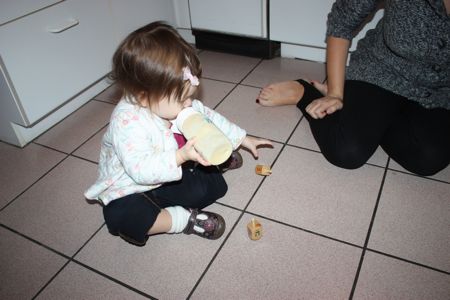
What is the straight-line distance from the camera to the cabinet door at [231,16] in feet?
5.49

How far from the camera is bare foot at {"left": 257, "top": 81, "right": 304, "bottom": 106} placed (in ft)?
4.66

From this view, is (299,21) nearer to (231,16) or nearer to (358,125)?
(231,16)

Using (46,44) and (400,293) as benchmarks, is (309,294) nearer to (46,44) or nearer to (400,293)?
(400,293)

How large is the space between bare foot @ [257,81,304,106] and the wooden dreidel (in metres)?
0.61

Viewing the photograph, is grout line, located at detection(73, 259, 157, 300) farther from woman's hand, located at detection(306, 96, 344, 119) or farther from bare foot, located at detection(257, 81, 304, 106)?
bare foot, located at detection(257, 81, 304, 106)

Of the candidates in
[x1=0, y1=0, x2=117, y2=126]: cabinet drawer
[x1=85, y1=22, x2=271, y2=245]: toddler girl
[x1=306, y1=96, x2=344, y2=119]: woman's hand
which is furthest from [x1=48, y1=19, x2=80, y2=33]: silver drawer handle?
[x1=306, y1=96, x2=344, y2=119]: woman's hand

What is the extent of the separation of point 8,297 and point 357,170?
3.31ft

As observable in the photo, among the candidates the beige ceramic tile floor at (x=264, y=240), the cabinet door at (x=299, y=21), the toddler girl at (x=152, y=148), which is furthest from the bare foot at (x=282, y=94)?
the toddler girl at (x=152, y=148)

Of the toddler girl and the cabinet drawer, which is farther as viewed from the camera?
the cabinet drawer

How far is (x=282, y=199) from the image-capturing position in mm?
1081

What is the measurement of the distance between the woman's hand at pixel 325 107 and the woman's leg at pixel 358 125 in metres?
0.01

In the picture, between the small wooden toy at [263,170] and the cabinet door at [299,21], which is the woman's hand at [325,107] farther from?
the cabinet door at [299,21]

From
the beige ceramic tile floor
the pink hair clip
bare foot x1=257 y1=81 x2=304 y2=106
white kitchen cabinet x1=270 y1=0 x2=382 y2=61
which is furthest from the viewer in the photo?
white kitchen cabinet x1=270 y1=0 x2=382 y2=61

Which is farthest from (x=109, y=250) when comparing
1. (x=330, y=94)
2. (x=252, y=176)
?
(x=330, y=94)
